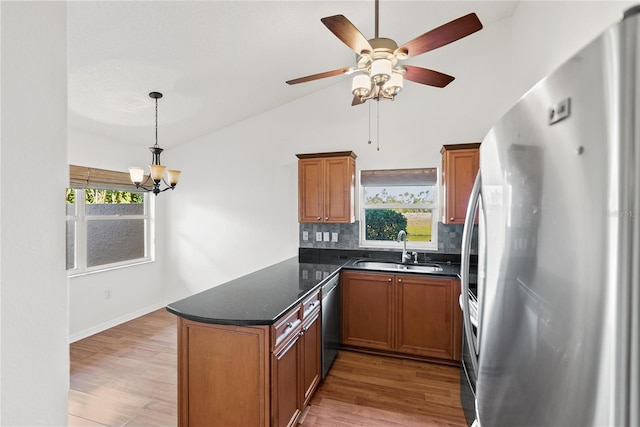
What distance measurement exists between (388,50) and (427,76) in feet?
1.50

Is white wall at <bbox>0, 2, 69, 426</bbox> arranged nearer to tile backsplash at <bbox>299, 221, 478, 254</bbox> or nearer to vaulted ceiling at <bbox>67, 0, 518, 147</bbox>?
vaulted ceiling at <bbox>67, 0, 518, 147</bbox>

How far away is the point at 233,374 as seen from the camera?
1.69m

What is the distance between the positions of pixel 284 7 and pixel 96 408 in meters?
3.48

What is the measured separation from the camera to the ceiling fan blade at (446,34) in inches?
62.6

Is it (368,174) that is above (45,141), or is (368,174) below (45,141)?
above

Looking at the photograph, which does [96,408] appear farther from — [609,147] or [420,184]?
[420,184]

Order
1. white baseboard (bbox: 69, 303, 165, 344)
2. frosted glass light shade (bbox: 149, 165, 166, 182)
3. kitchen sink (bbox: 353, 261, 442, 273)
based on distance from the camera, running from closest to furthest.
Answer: frosted glass light shade (bbox: 149, 165, 166, 182)
kitchen sink (bbox: 353, 261, 442, 273)
white baseboard (bbox: 69, 303, 165, 344)

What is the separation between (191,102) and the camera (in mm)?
3486

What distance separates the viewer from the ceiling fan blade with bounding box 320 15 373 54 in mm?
1616

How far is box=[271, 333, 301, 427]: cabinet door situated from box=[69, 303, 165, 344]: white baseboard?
305 centimetres

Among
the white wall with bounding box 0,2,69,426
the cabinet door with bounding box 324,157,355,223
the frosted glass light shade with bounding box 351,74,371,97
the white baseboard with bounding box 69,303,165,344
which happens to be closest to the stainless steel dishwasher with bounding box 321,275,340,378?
the cabinet door with bounding box 324,157,355,223

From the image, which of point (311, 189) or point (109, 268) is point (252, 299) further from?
point (109, 268)

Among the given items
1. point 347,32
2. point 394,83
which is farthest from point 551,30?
point 347,32

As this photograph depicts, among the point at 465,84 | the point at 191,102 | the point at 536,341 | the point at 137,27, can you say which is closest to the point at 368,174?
the point at 465,84
